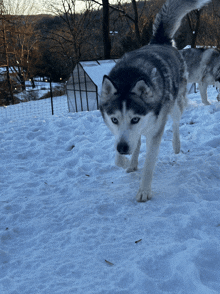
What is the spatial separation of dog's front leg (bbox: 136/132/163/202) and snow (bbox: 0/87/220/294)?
10cm

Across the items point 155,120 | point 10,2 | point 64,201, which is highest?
point 10,2

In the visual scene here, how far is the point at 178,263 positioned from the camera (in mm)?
1808

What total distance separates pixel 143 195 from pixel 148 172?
0.91 feet

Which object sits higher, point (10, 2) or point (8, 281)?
point (10, 2)

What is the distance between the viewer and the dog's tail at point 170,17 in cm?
439

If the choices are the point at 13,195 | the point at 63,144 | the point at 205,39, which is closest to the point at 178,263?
the point at 13,195

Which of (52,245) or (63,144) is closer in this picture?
(52,245)

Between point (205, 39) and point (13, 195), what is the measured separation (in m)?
26.3

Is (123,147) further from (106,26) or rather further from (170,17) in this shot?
(106,26)

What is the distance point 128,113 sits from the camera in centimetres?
253

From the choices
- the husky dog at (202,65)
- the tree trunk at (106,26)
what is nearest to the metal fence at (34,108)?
the tree trunk at (106,26)

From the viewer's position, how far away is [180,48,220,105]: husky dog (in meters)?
7.95

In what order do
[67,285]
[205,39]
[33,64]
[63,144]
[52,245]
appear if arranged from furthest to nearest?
[33,64] → [205,39] → [63,144] → [52,245] → [67,285]

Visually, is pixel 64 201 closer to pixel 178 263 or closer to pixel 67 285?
pixel 67 285
